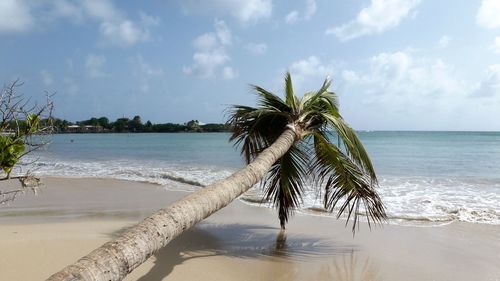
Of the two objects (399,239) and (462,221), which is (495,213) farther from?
(399,239)

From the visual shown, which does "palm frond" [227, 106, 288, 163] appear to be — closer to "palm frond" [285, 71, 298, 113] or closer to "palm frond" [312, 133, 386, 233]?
"palm frond" [285, 71, 298, 113]

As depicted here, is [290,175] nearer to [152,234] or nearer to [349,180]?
[349,180]

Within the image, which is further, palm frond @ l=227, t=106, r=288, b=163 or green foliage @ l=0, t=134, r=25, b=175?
palm frond @ l=227, t=106, r=288, b=163

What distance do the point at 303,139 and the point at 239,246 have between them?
2.18 meters

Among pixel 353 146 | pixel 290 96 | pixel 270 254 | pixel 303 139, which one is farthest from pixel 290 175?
pixel 270 254

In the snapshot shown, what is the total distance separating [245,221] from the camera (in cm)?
891

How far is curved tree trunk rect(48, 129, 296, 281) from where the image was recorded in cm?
257

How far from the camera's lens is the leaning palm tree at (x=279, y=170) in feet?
9.91

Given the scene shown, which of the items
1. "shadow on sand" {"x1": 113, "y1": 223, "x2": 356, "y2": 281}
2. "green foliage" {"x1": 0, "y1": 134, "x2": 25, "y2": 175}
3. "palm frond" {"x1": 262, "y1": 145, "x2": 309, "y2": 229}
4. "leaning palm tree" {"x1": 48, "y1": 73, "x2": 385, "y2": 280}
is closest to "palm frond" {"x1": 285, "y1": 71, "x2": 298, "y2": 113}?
"leaning palm tree" {"x1": 48, "y1": 73, "x2": 385, "y2": 280}

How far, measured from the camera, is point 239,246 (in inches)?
267

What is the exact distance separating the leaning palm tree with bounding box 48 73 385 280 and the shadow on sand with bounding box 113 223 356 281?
621mm

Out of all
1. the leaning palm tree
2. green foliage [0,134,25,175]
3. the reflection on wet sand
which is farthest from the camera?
the reflection on wet sand

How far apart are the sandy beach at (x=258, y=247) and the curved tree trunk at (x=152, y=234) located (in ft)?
4.41

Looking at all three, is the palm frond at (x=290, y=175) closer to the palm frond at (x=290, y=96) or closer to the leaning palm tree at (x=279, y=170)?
the leaning palm tree at (x=279, y=170)
